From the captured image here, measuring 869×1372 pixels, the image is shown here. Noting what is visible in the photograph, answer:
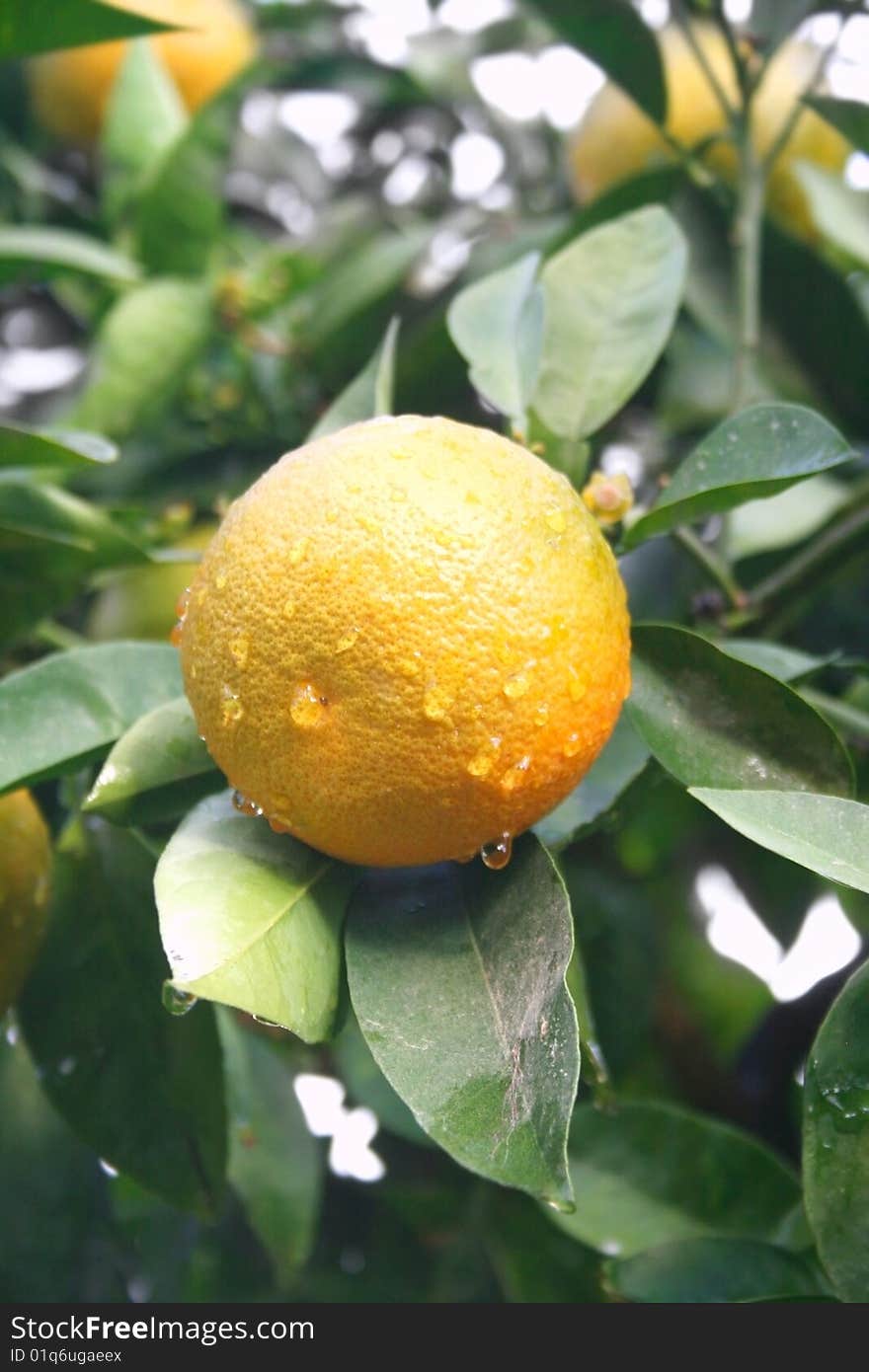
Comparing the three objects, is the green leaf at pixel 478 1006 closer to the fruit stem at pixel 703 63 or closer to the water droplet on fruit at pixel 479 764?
the water droplet on fruit at pixel 479 764

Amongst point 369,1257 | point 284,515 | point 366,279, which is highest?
point 284,515

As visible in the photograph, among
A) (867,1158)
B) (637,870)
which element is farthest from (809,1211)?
(637,870)

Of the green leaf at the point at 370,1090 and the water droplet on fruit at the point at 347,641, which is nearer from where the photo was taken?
the water droplet on fruit at the point at 347,641

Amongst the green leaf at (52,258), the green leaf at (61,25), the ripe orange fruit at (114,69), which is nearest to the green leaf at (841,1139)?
the green leaf at (61,25)

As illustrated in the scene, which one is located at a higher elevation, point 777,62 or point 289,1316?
point 777,62

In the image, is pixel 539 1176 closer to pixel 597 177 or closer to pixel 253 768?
pixel 253 768

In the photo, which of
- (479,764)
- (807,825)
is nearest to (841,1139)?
(807,825)

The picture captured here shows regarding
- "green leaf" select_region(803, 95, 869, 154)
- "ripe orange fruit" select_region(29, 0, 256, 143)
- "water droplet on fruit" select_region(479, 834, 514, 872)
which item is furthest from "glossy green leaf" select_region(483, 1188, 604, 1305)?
"ripe orange fruit" select_region(29, 0, 256, 143)
